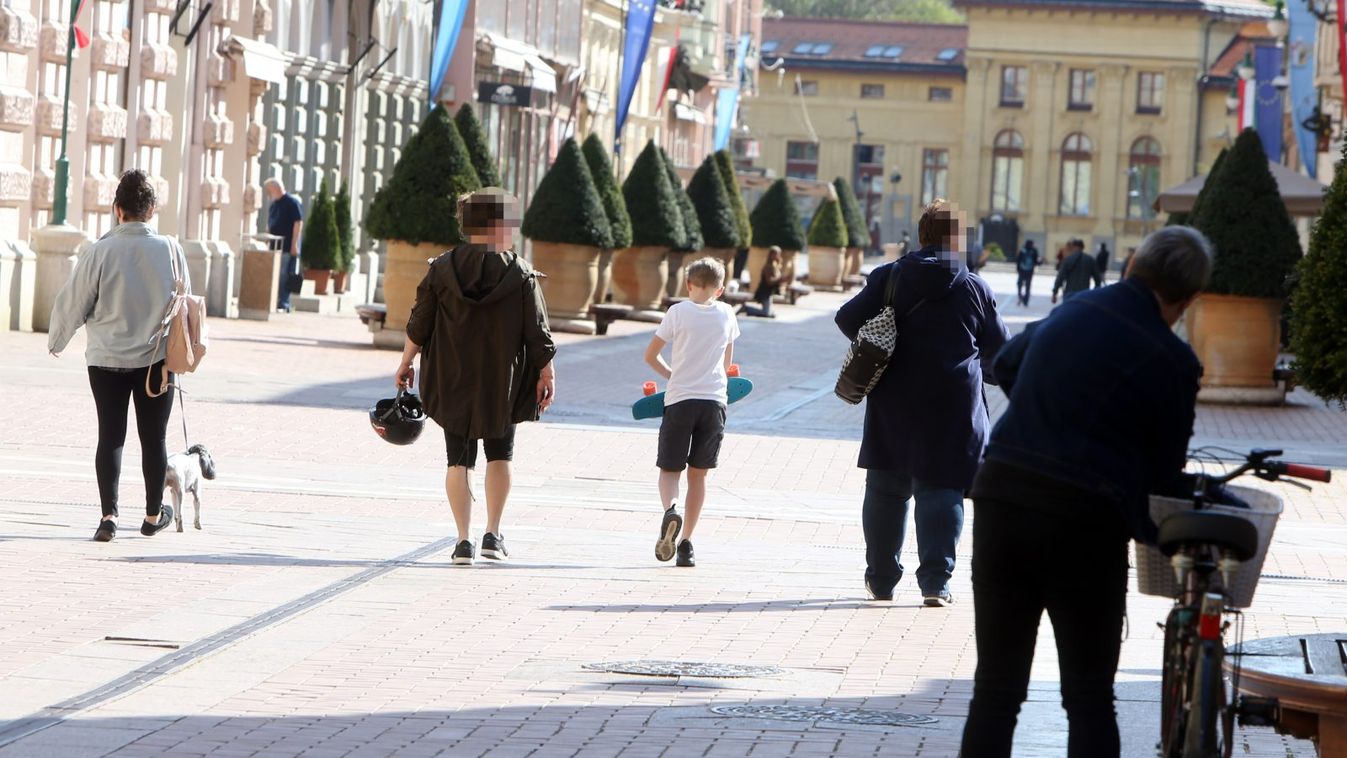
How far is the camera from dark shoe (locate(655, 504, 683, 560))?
10.3 m

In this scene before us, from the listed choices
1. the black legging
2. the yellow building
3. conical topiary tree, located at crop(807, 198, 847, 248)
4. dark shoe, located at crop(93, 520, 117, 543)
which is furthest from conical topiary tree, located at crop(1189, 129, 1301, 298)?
the yellow building

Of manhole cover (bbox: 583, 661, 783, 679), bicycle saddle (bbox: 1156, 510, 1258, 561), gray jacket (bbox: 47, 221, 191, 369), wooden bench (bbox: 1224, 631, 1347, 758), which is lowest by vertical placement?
manhole cover (bbox: 583, 661, 783, 679)

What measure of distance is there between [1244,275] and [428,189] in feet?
26.9

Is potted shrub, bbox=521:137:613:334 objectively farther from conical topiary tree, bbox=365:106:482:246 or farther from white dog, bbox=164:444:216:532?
white dog, bbox=164:444:216:532

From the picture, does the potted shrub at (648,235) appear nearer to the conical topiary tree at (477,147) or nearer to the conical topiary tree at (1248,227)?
the conical topiary tree at (477,147)

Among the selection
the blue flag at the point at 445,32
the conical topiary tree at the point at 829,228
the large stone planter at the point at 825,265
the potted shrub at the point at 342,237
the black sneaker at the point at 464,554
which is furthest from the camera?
the large stone planter at the point at 825,265

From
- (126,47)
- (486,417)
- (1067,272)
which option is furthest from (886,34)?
(486,417)

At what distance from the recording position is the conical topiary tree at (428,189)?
23750 millimetres

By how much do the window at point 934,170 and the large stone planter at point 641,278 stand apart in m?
74.2

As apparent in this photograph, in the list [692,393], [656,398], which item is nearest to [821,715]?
[692,393]

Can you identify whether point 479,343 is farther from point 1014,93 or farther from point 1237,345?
point 1014,93

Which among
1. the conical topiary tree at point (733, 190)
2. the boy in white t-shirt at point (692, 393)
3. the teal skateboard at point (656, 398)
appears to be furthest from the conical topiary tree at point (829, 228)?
the boy in white t-shirt at point (692, 393)

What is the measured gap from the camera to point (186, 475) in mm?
10523

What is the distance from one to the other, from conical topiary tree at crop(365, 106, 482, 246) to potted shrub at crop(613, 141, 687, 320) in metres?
9.71
